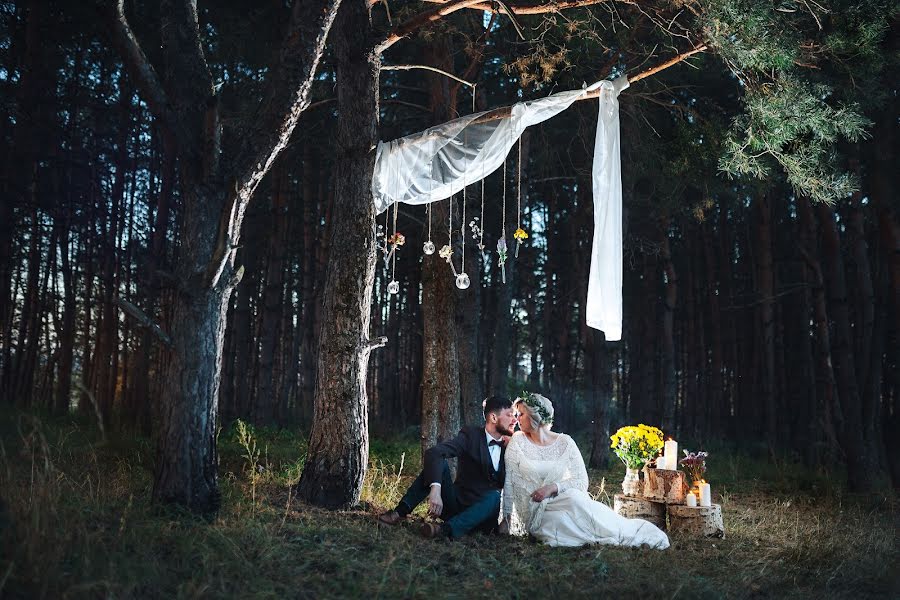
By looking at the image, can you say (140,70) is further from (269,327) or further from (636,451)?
(269,327)

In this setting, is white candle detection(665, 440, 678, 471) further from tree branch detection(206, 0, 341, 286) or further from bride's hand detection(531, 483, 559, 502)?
tree branch detection(206, 0, 341, 286)

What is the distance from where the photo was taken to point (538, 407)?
232 inches

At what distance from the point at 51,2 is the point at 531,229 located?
432 inches

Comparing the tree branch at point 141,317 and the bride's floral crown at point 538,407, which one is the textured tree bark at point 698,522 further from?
the tree branch at point 141,317

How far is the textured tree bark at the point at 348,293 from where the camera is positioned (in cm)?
586

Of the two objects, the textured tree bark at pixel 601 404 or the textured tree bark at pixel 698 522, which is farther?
the textured tree bark at pixel 601 404

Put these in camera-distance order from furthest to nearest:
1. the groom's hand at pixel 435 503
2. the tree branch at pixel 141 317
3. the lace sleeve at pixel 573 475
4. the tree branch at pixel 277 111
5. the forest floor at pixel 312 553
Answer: the lace sleeve at pixel 573 475 → the groom's hand at pixel 435 503 → the tree branch at pixel 277 111 → the tree branch at pixel 141 317 → the forest floor at pixel 312 553

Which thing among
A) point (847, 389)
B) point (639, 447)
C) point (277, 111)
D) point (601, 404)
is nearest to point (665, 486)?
point (639, 447)

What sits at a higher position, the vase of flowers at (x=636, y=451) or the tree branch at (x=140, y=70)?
the tree branch at (x=140, y=70)

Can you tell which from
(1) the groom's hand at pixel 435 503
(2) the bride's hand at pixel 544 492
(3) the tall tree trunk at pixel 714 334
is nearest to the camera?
(1) the groom's hand at pixel 435 503

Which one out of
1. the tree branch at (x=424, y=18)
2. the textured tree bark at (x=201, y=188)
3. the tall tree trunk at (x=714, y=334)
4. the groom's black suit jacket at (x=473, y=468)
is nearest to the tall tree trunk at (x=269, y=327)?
the tree branch at (x=424, y=18)

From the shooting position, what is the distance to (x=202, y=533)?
13.7 ft

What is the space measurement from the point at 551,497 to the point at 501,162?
9.00ft

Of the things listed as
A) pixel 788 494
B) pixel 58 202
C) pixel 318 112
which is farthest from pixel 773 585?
pixel 58 202
